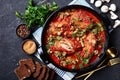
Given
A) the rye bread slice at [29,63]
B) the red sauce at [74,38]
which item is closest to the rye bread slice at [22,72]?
the rye bread slice at [29,63]

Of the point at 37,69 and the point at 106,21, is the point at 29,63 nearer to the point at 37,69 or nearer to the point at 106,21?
the point at 37,69

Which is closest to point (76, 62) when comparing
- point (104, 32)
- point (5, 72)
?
point (104, 32)

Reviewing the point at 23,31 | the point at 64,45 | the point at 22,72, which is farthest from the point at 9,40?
the point at 64,45

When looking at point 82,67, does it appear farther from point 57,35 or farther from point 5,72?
point 5,72

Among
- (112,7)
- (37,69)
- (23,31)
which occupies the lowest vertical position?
(37,69)

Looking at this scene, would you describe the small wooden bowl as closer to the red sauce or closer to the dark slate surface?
the dark slate surface

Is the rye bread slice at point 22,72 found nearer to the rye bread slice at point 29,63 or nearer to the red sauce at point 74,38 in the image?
the rye bread slice at point 29,63
